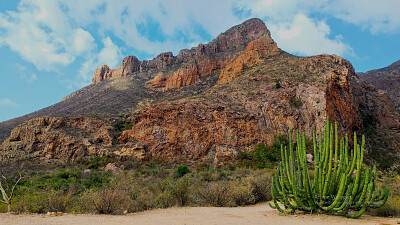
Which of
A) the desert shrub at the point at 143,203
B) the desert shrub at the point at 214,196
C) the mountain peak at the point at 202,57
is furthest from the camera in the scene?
the mountain peak at the point at 202,57

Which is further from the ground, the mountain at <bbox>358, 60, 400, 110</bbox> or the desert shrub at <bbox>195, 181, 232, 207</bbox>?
the mountain at <bbox>358, 60, 400, 110</bbox>

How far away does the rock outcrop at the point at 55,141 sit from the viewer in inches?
1194

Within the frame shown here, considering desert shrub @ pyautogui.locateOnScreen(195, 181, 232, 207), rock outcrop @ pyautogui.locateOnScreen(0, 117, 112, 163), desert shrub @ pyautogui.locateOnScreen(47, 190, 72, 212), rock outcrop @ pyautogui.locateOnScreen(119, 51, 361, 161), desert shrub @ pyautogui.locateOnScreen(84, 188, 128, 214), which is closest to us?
desert shrub @ pyautogui.locateOnScreen(84, 188, 128, 214)

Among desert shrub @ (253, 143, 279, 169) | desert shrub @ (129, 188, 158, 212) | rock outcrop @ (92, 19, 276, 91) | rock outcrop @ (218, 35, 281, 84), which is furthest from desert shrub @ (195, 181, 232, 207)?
rock outcrop @ (92, 19, 276, 91)

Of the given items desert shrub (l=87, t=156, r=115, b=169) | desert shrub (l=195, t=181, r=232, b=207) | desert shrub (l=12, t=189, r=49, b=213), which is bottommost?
desert shrub (l=12, t=189, r=49, b=213)

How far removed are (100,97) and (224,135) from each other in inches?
1438

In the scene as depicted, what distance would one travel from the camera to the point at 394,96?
53.6 meters

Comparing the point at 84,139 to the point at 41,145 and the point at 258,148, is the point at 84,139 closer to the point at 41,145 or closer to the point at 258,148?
the point at 41,145

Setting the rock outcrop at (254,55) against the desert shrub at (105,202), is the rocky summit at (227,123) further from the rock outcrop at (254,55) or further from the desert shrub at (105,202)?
the desert shrub at (105,202)

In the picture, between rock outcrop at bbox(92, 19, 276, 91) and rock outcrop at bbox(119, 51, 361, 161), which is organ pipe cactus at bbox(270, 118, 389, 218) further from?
rock outcrop at bbox(92, 19, 276, 91)

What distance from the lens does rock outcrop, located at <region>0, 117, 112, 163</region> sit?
99.5ft

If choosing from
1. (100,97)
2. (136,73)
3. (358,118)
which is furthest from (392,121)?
(136,73)

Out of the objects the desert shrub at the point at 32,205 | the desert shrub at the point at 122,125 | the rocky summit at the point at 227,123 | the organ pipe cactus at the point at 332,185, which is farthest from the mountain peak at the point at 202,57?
the desert shrub at the point at 32,205

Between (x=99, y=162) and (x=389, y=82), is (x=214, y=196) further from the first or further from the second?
(x=389, y=82)
